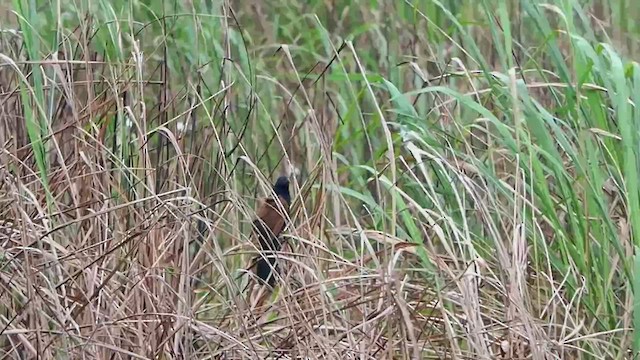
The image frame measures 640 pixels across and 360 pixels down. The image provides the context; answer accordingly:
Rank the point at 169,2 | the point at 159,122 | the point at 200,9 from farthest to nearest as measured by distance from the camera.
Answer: the point at 169,2 < the point at 200,9 < the point at 159,122

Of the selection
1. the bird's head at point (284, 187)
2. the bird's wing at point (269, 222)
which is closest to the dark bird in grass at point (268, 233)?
the bird's wing at point (269, 222)

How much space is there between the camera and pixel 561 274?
2088mm

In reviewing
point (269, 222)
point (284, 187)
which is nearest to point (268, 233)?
point (269, 222)

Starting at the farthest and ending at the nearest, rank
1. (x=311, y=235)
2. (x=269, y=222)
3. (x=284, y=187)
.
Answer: (x=284, y=187) < (x=269, y=222) < (x=311, y=235)

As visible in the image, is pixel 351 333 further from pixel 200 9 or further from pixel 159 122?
pixel 200 9

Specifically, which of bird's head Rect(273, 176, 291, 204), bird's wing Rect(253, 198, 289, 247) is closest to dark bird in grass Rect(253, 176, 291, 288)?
bird's wing Rect(253, 198, 289, 247)

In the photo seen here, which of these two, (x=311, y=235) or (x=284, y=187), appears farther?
(x=284, y=187)

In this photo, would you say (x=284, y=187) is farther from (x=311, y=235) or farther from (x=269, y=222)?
(x=311, y=235)

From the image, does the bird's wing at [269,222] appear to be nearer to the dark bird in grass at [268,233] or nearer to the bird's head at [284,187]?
the dark bird in grass at [268,233]

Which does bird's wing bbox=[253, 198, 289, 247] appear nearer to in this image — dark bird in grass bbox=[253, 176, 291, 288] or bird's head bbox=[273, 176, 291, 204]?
dark bird in grass bbox=[253, 176, 291, 288]

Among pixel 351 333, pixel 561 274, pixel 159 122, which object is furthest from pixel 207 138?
pixel 561 274

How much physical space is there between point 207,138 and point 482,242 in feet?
1.84

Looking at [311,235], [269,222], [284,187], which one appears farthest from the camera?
[284,187]

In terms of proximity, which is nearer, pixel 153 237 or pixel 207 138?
pixel 153 237
